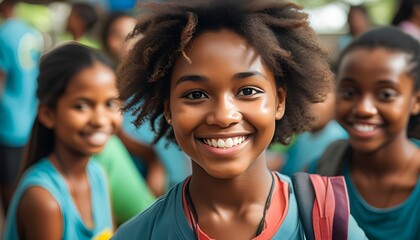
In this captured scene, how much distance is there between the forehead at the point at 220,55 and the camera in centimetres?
231

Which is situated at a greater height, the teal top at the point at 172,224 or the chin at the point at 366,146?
the chin at the point at 366,146

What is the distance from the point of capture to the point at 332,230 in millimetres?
2387

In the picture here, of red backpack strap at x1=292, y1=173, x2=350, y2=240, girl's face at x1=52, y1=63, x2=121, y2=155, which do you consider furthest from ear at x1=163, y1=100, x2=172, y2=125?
girl's face at x1=52, y1=63, x2=121, y2=155

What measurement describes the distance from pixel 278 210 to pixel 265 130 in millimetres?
298

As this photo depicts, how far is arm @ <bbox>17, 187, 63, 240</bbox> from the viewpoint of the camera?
3.31 meters

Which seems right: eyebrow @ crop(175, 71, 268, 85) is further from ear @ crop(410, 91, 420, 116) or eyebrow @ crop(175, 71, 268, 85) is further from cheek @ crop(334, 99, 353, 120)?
ear @ crop(410, 91, 420, 116)

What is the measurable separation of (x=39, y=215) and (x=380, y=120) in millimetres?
1656

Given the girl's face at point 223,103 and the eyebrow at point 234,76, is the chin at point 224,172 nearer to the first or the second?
the girl's face at point 223,103

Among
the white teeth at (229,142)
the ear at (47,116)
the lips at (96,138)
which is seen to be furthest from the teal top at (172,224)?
the ear at (47,116)

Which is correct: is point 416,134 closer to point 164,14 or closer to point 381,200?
point 381,200

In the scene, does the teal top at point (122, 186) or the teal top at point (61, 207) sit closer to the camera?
the teal top at point (61, 207)

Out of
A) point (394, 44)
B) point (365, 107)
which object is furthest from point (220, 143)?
point (394, 44)

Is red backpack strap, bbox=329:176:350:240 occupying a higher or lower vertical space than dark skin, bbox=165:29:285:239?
lower

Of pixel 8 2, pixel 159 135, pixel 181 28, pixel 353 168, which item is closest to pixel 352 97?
pixel 353 168
